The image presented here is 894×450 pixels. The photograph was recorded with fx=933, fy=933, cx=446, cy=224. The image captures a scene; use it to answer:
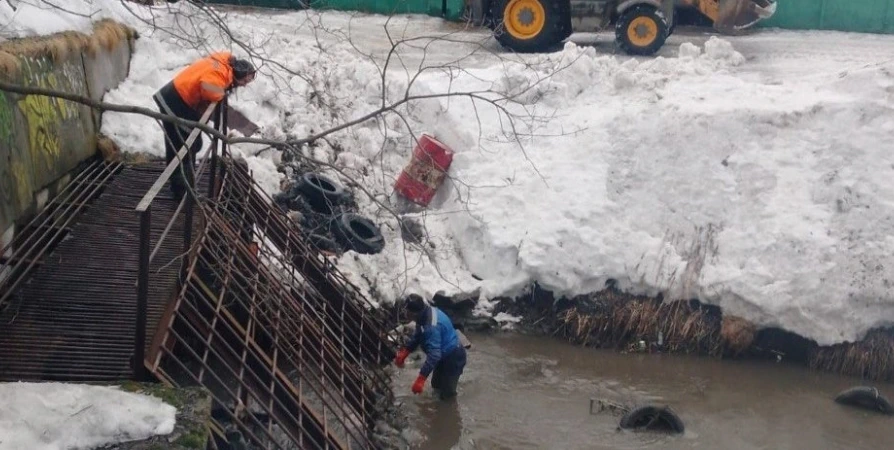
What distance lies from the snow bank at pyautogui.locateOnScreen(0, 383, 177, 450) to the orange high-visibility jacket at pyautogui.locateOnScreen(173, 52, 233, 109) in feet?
11.8

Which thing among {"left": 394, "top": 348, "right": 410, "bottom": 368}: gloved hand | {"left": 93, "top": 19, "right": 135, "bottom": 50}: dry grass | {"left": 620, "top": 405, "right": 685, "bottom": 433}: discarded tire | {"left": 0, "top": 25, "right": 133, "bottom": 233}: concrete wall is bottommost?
{"left": 620, "top": 405, "right": 685, "bottom": 433}: discarded tire

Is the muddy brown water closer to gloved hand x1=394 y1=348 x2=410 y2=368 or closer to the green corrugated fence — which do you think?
gloved hand x1=394 y1=348 x2=410 y2=368

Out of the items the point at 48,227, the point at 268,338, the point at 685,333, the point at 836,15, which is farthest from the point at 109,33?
the point at 836,15

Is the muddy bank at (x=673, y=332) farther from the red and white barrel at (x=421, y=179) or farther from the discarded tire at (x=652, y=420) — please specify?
the red and white barrel at (x=421, y=179)

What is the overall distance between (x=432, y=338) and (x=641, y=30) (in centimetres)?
933

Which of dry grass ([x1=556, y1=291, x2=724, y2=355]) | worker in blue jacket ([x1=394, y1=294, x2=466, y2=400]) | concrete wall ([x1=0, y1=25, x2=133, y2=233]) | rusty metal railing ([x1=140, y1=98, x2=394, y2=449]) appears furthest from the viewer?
dry grass ([x1=556, y1=291, x2=724, y2=355])

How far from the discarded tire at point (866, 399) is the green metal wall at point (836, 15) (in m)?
12.7

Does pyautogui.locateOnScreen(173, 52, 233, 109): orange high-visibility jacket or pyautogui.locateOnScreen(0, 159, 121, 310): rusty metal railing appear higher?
pyautogui.locateOnScreen(173, 52, 233, 109): orange high-visibility jacket

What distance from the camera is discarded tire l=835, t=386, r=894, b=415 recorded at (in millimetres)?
9391

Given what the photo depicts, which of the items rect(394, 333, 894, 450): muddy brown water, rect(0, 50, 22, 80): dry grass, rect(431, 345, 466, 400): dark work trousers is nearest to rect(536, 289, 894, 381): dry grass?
rect(394, 333, 894, 450): muddy brown water

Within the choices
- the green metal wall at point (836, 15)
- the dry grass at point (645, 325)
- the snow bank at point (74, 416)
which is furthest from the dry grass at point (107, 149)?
the green metal wall at point (836, 15)

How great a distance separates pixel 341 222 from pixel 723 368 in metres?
4.62

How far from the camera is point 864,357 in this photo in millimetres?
10266

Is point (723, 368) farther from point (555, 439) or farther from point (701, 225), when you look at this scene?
point (555, 439)
